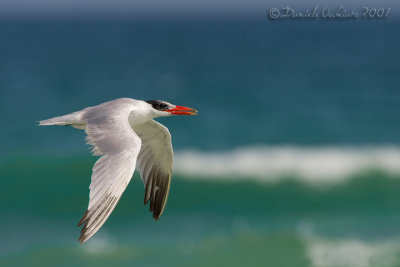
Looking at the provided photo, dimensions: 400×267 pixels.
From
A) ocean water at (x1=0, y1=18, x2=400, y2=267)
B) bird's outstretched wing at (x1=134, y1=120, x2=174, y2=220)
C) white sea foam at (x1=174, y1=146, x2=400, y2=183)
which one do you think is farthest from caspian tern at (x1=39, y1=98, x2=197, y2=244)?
white sea foam at (x1=174, y1=146, x2=400, y2=183)

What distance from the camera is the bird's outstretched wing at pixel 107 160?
16.9ft

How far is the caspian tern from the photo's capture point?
5258 millimetres

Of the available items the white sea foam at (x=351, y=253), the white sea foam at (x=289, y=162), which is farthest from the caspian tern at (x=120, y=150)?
the white sea foam at (x=289, y=162)

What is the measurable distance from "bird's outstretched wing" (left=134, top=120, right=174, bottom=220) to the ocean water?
22.0 feet

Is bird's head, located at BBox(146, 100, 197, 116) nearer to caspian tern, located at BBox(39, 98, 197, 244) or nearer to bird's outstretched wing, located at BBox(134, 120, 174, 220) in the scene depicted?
Result: caspian tern, located at BBox(39, 98, 197, 244)

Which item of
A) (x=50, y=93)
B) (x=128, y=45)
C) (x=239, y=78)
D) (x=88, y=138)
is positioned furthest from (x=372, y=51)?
(x=88, y=138)

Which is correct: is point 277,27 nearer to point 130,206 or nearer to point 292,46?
point 292,46

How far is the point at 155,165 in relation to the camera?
779 cm

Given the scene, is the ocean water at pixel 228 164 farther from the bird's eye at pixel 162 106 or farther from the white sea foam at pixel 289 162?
the bird's eye at pixel 162 106

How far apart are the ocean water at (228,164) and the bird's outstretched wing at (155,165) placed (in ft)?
22.0

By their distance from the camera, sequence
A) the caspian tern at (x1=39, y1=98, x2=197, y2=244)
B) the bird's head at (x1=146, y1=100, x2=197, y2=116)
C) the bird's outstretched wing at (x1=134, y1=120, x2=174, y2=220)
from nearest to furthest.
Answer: the caspian tern at (x1=39, y1=98, x2=197, y2=244) < the bird's head at (x1=146, y1=100, x2=197, y2=116) < the bird's outstretched wing at (x1=134, y1=120, x2=174, y2=220)

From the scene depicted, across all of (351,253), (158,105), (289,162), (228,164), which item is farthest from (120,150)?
(289,162)

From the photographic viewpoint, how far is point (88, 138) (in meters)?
6.21

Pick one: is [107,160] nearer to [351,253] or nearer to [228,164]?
[351,253]
